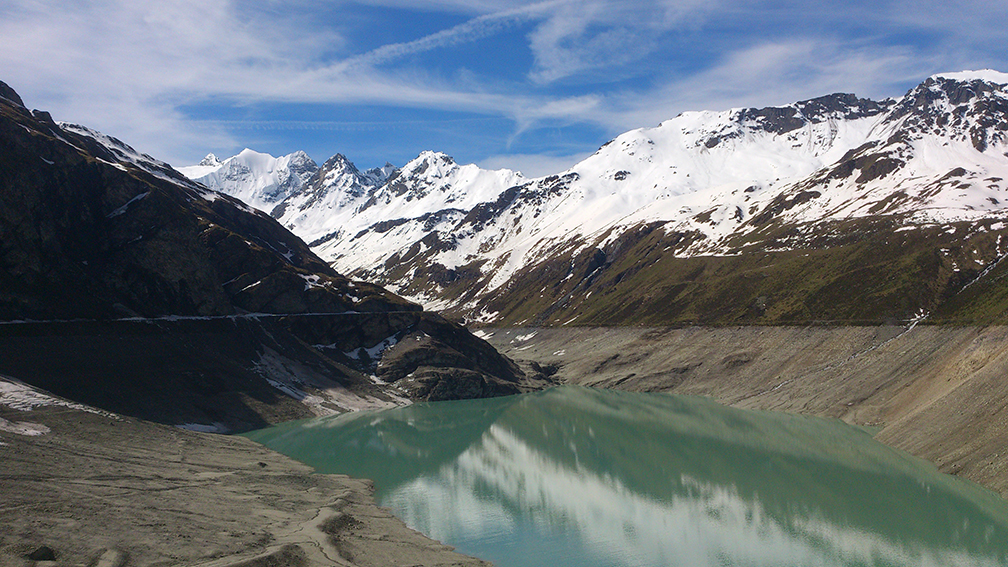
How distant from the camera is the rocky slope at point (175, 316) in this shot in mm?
83812

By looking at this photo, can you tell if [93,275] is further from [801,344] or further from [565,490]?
[801,344]

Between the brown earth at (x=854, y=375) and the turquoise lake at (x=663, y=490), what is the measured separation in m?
3.39

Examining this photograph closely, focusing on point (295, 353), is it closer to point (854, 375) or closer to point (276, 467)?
point (276, 467)

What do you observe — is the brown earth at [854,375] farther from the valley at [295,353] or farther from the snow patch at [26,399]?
the snow patch at [26,399]

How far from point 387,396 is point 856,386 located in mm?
77269

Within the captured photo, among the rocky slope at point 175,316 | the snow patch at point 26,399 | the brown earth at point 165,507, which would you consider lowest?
the brown earth at point 165,507

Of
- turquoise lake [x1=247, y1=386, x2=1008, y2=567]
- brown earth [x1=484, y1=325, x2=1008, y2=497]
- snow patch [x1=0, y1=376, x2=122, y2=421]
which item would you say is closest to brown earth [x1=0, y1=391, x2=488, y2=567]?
snow patch [x1=0, y1=376, x2=122, y2=421]

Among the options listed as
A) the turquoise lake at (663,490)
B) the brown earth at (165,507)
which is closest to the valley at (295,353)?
the brown earth at (165,507)

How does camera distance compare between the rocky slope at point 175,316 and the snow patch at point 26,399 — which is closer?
the snow patch at point 26,399

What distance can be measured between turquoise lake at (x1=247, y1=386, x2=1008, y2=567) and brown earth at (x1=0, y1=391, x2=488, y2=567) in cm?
558

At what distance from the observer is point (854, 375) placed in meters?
99.1

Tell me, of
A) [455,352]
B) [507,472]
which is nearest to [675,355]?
[455,352]

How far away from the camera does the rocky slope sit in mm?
83812

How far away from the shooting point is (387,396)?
123 meters
